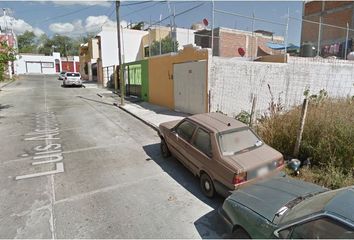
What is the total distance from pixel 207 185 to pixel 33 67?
230ft

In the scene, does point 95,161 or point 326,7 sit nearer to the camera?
point 95,161

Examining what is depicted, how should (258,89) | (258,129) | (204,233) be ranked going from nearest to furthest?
1. (204,233)
2. (258,129)
3. (258,89)

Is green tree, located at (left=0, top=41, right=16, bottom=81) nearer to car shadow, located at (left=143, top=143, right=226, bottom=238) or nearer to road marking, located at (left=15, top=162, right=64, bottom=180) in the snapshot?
road marking, located at (left=15, top=162, right=64, bottom=180)

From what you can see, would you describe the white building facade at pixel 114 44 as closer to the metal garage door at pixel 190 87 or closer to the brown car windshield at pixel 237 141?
the metal garage door at pixel 190 87

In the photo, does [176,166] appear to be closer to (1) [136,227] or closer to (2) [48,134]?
(1) [136,227]

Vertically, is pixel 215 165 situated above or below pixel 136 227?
above

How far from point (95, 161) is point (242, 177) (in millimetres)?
4024

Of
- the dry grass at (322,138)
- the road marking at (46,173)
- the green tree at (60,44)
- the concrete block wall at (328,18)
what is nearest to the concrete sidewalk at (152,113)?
the road marking at (46,173)

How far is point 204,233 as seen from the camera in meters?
3.90

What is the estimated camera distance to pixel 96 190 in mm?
5199

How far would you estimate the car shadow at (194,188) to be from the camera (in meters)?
3.99

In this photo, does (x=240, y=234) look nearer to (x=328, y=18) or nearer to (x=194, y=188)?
A: (x=194, y=188)

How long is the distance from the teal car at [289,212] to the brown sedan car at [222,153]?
54cm

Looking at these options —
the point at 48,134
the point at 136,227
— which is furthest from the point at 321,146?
the point at 48,134
